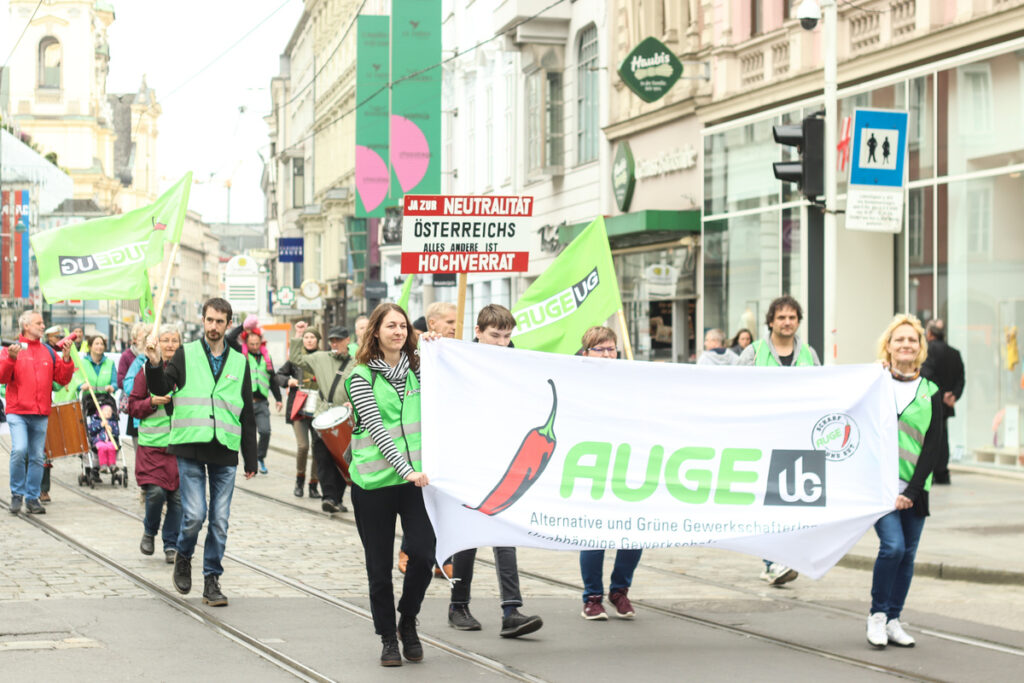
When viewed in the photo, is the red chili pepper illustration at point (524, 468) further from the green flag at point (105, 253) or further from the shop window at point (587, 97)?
the shop window at point (587, 97)

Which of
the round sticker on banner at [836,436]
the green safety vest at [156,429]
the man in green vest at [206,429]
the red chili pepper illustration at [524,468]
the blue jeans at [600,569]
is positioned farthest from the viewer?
the green safety vest at [156,429]

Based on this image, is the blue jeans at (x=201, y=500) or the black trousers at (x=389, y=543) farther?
the blue jeans at (x=201, y=500)

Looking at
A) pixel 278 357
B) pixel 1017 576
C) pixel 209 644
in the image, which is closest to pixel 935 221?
pixel 1017 576

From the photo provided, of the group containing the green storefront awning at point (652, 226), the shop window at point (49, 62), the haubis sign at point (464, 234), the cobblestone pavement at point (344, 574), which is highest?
the shop window at point (49, 62)

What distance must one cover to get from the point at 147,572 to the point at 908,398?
18.1ft

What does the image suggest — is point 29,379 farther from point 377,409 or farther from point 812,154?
point 377,409

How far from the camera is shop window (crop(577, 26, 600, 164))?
3036cm

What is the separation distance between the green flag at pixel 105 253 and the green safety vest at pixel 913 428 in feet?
27.9

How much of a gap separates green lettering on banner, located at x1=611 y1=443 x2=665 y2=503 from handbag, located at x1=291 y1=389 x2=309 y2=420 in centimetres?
887

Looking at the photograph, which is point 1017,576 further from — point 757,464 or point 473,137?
point 473,137

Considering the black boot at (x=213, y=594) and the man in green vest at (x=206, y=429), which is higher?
the man in green vest at (x=206, y=429)

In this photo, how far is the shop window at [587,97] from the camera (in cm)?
3036

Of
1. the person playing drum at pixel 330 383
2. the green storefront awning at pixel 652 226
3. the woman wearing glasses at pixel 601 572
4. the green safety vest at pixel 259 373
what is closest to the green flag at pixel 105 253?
the person playing drum at pixel 330 383

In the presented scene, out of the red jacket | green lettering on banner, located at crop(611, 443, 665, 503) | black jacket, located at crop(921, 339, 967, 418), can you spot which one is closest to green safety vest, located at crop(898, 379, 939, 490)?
green lettering on banner, located at crop(611, 443, 665, 503)
